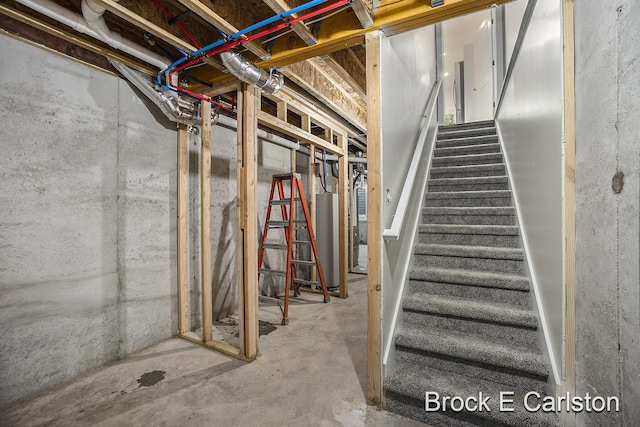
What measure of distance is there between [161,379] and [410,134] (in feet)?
8.92

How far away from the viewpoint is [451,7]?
1.46 metres

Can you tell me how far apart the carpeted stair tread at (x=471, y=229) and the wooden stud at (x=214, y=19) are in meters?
1.97

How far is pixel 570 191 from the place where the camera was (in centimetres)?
125

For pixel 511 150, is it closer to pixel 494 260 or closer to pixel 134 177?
pixel 494 260

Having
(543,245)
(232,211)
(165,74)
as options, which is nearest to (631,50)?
(543,245)

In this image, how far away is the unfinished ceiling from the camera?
5.03 feet

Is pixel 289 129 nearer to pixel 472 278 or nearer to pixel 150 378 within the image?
pixel 472 278

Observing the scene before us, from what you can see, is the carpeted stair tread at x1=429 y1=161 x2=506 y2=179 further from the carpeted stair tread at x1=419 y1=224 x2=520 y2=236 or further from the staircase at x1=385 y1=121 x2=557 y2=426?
the carpeted stair tread at x1=419 y1=224 x2=520 y2=236

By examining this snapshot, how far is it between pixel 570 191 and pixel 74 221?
115 inches

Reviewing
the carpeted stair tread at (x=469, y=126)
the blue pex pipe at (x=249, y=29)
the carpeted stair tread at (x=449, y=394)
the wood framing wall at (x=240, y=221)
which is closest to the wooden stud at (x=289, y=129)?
the wood framing wall at (x=240, y=221)

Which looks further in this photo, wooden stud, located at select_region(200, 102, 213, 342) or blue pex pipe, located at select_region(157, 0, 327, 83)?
wooden stud, located at select_region(200, 102, 213, 342)

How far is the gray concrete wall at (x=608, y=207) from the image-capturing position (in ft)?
2.88

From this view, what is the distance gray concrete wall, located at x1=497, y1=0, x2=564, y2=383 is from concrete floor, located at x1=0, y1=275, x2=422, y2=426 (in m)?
1.08

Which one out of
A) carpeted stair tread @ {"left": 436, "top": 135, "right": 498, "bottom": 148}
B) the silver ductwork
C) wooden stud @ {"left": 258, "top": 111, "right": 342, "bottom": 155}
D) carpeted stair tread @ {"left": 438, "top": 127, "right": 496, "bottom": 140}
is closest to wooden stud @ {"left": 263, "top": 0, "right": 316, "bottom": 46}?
the silver ductwork
